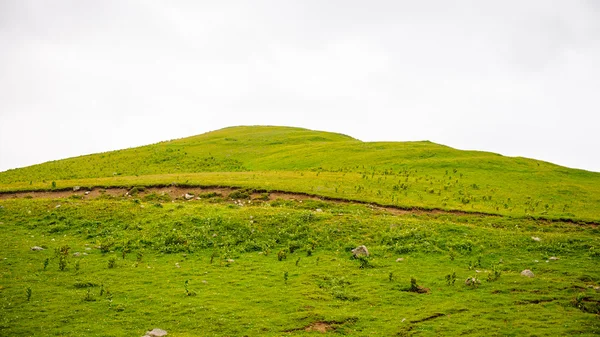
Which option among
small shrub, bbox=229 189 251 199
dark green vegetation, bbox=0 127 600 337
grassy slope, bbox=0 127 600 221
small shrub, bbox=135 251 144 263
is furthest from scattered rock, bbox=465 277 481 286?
small shrub, bbox=229 189 251 199

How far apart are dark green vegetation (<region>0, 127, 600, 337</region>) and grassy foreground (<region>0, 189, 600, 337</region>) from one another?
0.11 m

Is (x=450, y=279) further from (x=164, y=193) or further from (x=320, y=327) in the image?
(x=164, y=193)

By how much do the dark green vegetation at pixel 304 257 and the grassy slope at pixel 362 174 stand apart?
348 mm

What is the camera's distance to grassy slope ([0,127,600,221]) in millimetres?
36781

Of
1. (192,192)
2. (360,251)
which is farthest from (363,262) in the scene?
(192,192)

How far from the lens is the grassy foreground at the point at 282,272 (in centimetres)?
1573

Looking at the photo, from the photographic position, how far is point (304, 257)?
23734mm

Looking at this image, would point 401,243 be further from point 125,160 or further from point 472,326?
point 125,160

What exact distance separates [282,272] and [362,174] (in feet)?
86.3

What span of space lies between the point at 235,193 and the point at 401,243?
17.2 meters

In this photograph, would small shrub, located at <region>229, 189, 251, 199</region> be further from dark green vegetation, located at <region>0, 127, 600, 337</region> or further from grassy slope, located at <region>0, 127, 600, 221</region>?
grassy slope, located at <region>0, 127, 600, 221</region>

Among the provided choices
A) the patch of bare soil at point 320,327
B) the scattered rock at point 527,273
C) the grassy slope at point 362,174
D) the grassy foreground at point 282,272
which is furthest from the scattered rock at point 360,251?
the grassy slope at point 362,174

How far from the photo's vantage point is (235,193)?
3691 cm

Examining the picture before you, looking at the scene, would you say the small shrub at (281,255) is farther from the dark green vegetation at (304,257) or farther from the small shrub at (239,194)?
the small shrub at (239,194)
